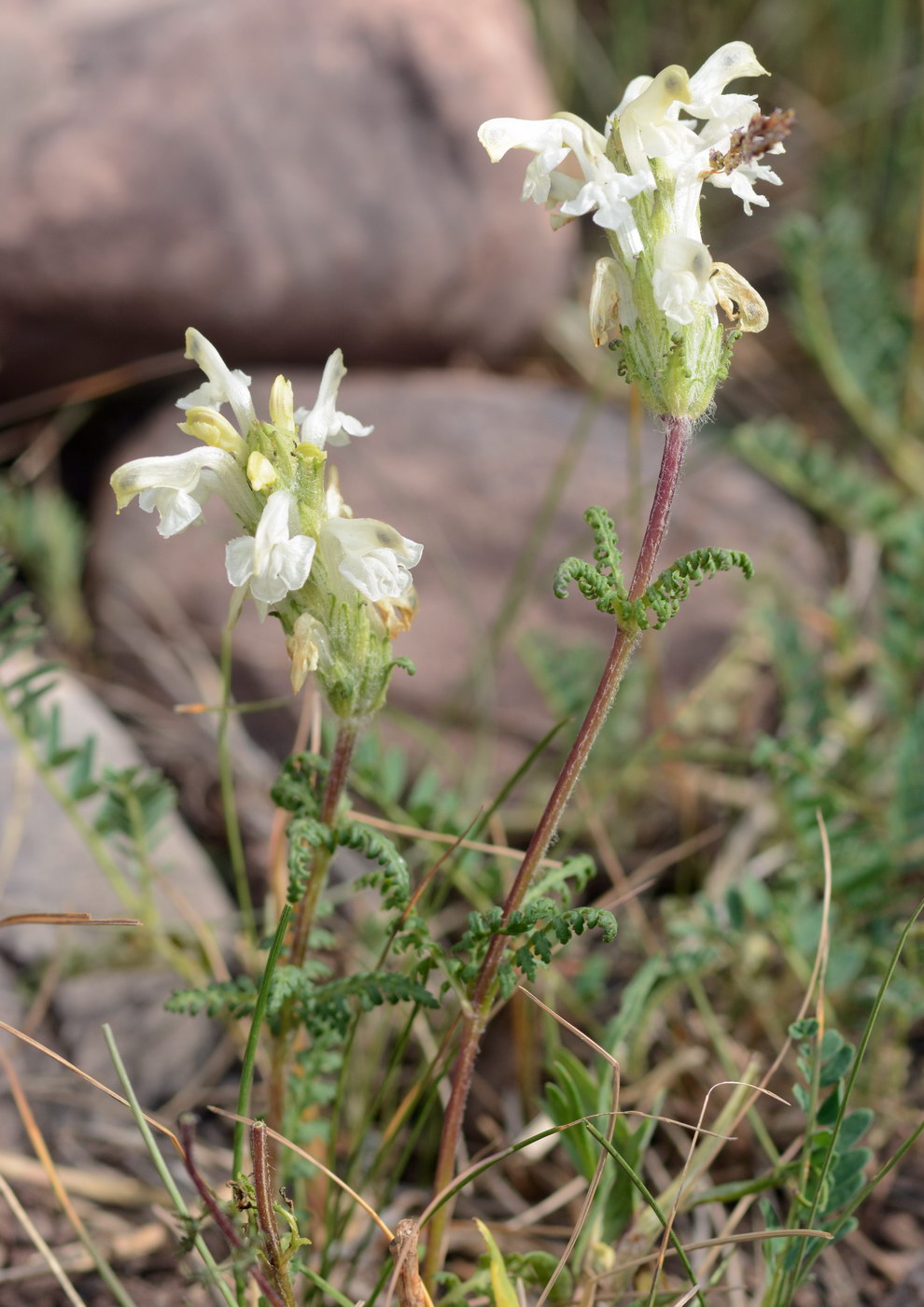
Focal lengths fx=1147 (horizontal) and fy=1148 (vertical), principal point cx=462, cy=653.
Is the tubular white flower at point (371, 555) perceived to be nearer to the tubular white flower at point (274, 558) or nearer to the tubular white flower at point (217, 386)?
the tubular white flower at point (274, 558)

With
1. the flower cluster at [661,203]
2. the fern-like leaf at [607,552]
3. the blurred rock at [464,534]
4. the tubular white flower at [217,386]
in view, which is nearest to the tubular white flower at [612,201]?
the flower cluster at [661,203]

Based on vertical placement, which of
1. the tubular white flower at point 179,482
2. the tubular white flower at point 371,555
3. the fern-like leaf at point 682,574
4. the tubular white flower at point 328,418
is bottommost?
the fern-like leaf at point 682,574

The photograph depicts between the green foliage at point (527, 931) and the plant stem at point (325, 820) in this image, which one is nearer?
the green foliage at point (527, 931)

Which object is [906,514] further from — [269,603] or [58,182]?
[58,182]

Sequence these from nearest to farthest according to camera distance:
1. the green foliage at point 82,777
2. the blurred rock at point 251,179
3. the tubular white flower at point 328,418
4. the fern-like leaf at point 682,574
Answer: the fern-like leaf at point 682,574
the tubular white flower at point 328,418
the green foliage at point 82,777
the blurred rock at point 251,179

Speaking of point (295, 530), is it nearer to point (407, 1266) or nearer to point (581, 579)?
point (581, 579)

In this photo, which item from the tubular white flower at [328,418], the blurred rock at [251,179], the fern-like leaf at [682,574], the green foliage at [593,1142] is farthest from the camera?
the blurred rock at [251,179]

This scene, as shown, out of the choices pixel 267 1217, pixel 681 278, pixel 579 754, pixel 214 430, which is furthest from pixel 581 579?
pixel 267 1217
